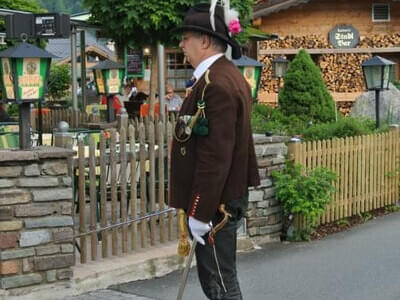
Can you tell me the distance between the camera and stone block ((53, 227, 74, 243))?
6301mm

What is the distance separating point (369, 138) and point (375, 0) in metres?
14.5

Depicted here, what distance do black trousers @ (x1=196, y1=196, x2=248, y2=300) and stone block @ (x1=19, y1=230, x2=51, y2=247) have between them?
185cm

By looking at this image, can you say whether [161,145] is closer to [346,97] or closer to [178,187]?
[178,187]

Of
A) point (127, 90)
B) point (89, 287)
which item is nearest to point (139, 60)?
point (127, 90)

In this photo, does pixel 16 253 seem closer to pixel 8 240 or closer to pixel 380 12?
pixel 8 240

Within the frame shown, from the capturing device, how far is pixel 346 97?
23562 millimetres

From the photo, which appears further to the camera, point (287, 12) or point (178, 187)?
→ point (287, 12)

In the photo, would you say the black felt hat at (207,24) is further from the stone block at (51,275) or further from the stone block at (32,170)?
the stone block at (51,275)

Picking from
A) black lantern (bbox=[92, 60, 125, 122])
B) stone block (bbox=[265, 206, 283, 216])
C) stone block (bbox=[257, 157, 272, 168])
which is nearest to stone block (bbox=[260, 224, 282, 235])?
stone block (bbox=[265, 206, 283, 216])

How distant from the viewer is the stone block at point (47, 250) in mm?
6234

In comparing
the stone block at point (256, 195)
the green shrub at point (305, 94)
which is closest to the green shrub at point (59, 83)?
the green shrub at point (305, 94)

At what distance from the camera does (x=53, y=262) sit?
6316 millimetres

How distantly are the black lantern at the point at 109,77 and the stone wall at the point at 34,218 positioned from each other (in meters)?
7.00

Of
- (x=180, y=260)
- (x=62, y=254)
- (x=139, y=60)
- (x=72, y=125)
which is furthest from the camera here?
(x=139, y=60)
